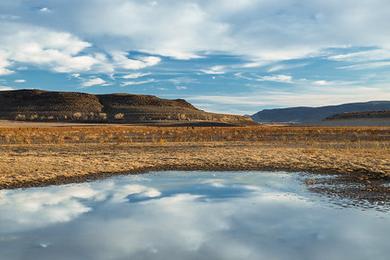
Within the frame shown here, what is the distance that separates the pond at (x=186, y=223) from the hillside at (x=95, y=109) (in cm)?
10040

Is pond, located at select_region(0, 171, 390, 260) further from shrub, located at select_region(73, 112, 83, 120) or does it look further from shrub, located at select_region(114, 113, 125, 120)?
shrub, located at select_region(73, 112, 83, 120)

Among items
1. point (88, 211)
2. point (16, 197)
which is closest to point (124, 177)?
point (16, 197)

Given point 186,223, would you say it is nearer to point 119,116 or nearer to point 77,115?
point 119,116

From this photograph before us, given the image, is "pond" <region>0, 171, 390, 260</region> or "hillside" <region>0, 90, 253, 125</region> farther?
"hillside" <region>0, 90, 253, 125</region>

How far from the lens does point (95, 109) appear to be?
469 ft

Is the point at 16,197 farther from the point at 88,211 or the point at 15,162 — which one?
the point at 15,162

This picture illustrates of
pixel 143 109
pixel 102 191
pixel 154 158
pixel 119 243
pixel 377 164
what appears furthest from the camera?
pixel 143 109

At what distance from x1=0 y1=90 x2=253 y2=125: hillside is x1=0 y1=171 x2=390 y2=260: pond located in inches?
3953

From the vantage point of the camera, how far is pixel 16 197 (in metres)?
13.8

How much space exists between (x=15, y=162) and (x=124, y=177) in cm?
677

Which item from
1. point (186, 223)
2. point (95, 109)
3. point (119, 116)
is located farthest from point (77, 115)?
point (186, 223)

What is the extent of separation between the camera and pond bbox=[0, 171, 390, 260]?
27.3ft

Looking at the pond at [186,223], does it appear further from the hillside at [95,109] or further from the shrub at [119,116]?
the shrub at [119,116]

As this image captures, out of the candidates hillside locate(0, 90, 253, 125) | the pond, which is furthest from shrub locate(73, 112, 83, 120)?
the pond
